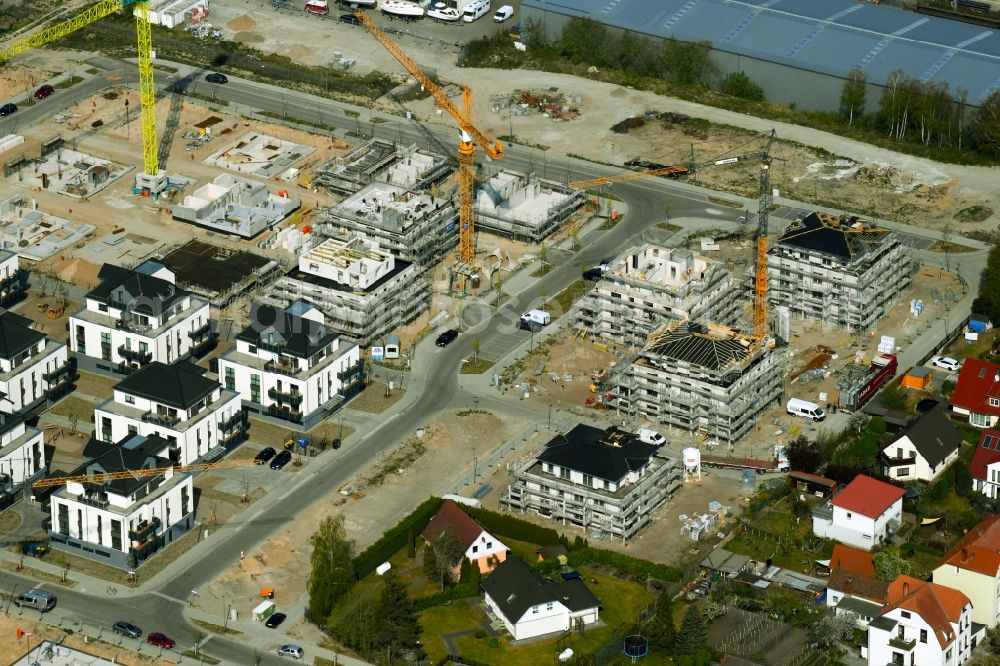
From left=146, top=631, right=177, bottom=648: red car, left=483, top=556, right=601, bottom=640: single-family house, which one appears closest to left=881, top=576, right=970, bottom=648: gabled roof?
left=483, top=556, right=601, bottom=640: single-family house

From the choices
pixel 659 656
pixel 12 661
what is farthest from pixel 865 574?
pixel 12 661

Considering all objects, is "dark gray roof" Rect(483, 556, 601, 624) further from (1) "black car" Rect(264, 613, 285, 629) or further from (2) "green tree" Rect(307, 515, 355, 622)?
(1) "black car" Rect(264, 613, 285, 629)

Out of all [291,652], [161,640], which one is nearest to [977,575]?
[291,652]

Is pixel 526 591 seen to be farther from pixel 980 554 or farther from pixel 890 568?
pixel 980 554

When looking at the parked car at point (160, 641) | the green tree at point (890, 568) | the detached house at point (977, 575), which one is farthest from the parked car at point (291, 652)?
the detached house at point (977, 575)

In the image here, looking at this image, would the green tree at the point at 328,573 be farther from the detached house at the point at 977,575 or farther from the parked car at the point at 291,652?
the detached house at the point at 977,575

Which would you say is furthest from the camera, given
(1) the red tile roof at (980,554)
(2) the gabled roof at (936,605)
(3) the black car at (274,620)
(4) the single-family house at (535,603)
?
(3) the black car at (274,620)

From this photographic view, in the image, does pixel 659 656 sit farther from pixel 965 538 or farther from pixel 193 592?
pixel 193 592
